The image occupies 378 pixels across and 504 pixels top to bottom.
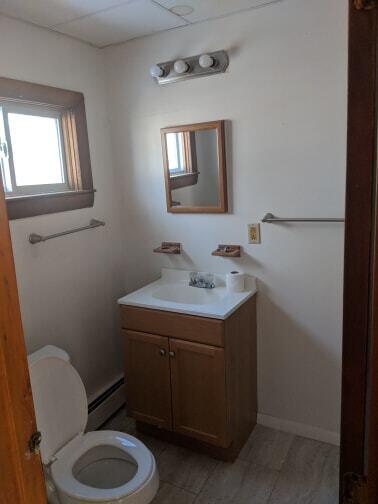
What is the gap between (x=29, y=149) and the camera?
2.16m

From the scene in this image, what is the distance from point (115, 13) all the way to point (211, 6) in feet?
1.50

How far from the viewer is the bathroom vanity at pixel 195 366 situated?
204 centimetres

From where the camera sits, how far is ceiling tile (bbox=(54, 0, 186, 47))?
6.39 feet

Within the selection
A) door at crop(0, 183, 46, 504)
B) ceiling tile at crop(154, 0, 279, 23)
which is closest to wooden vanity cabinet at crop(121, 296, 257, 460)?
door at crop(0, 183, 46, 504)

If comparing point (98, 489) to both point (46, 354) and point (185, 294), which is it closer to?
point (46, 354)

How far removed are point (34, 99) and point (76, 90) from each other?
324 millimetres

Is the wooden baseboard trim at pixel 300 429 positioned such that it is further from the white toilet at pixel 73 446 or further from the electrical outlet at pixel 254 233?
the electrical outlet at pixel 254 233

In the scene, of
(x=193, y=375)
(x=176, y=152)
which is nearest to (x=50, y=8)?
(x=176, y=152)

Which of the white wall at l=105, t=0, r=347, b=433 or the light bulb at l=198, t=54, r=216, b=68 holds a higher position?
the light bulb at l=198, t=54, r=216, b=68

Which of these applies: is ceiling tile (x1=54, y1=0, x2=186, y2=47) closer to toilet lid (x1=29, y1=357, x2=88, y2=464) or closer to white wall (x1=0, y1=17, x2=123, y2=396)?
white wall (x1=0, y1=17, x2=123, y2=396)

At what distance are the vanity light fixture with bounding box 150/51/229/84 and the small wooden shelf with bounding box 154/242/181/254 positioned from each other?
0.93 meters

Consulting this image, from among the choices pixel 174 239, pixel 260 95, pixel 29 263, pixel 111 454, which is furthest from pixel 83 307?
pixel 260 95

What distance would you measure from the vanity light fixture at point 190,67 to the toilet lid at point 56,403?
5.17 ft

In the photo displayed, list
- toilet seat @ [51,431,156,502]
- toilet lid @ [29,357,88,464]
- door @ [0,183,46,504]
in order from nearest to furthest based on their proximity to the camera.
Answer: door @ [0,183,46,504] < toilet seat @ [51,431,156,502] < toilet lid @ [29,357,88,464]
